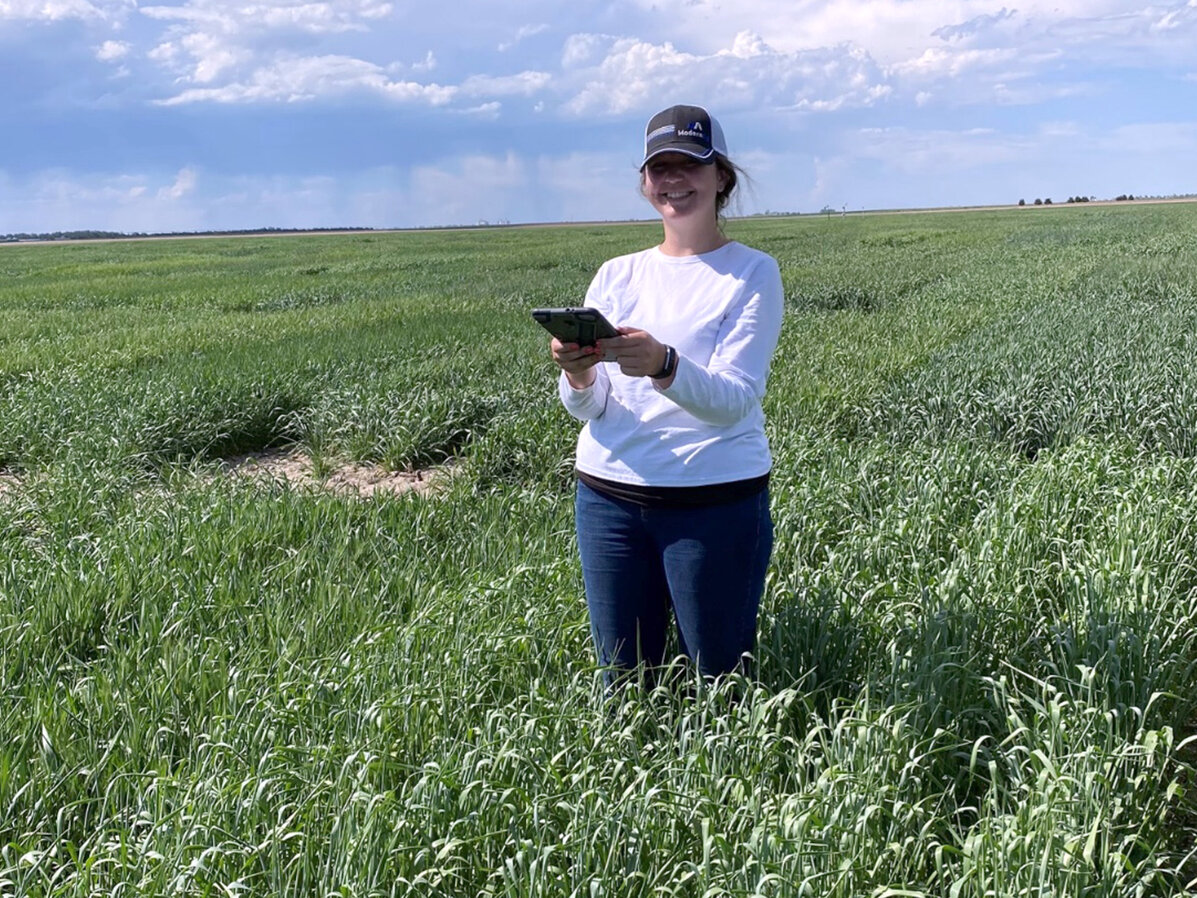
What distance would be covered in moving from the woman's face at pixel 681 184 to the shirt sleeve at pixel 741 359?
0.75ft

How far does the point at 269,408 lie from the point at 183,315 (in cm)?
953

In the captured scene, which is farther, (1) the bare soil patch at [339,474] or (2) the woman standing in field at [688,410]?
(1) the bare soil patch at [339,474]

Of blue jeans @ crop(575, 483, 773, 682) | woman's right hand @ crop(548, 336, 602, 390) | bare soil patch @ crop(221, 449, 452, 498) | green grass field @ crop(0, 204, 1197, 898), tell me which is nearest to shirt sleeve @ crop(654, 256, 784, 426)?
woman's right hand @ crop(548, 336, 602, 390)

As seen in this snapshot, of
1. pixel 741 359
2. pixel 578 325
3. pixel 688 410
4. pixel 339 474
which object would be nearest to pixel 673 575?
pixel 688 410

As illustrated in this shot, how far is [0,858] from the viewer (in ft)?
7.93

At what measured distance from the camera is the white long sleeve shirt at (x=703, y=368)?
7.59 feet

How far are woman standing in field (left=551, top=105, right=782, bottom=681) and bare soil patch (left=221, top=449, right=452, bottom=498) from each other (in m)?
3.65

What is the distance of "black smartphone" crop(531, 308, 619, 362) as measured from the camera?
81.3 inches

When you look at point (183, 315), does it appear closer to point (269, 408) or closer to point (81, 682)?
point (269, 408)

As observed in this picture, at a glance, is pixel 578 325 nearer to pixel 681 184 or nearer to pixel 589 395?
pixel 589 395

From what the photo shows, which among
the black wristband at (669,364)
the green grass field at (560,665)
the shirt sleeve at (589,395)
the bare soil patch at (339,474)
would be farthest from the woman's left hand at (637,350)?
the bare soil patch at (339,474)

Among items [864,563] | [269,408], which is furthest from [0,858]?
[269,408]

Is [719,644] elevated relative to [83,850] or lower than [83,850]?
elevated

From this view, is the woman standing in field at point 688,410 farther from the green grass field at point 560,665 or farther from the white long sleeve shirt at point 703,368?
the green grass field at point 560,665
